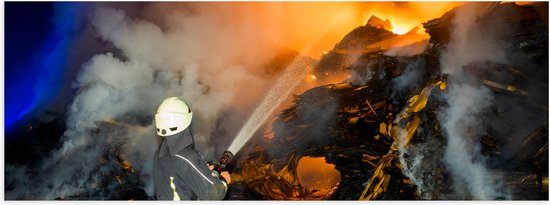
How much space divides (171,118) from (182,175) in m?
0.34

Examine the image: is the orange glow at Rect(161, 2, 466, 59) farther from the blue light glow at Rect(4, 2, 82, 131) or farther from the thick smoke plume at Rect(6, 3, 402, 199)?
the blue light glow at Rect(4, 2, 82, 131)

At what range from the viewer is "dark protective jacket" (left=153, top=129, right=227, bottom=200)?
7.18 ft

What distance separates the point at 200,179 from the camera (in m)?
2.18

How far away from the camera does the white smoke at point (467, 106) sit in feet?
11.1

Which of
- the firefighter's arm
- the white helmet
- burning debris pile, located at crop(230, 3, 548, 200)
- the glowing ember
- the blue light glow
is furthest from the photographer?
the blue light glow

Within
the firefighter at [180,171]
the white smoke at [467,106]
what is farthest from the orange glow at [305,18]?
the firefighter at [180,171]

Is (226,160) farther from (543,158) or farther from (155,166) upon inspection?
(543,158)

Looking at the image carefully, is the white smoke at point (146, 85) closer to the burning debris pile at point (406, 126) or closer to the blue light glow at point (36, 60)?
the burning debris pile at point (406, 126)

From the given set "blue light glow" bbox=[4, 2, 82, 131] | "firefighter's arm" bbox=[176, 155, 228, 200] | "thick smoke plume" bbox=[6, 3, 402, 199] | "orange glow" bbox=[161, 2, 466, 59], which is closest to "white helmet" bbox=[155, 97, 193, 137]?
"firefighter's arm" bbox=[176, 155, 228, 200]

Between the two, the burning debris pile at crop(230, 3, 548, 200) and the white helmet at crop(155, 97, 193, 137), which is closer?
the white helmet at crop(155, 97, 193, 137)

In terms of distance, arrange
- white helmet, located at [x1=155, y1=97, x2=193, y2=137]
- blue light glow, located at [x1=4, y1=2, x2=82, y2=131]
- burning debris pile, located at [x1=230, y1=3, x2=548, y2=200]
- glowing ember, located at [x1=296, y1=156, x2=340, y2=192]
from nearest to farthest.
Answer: white helmet, located at [x1=155, y1=97, x2=193, y2=137] → burning debris pile, located at [x1=230, y1=3, x2=548, y2=200] → glowing ember, located at [x1=296, y1=156, x2=340, y2=192] → blue light glow, located at [x1=4, y1=2, x2=82, y2=131]

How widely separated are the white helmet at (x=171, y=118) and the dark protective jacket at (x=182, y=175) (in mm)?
64

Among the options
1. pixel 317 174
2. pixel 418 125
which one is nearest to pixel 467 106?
pixel 418 125

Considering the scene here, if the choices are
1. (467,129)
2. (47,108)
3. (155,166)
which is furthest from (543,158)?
(47,108)
